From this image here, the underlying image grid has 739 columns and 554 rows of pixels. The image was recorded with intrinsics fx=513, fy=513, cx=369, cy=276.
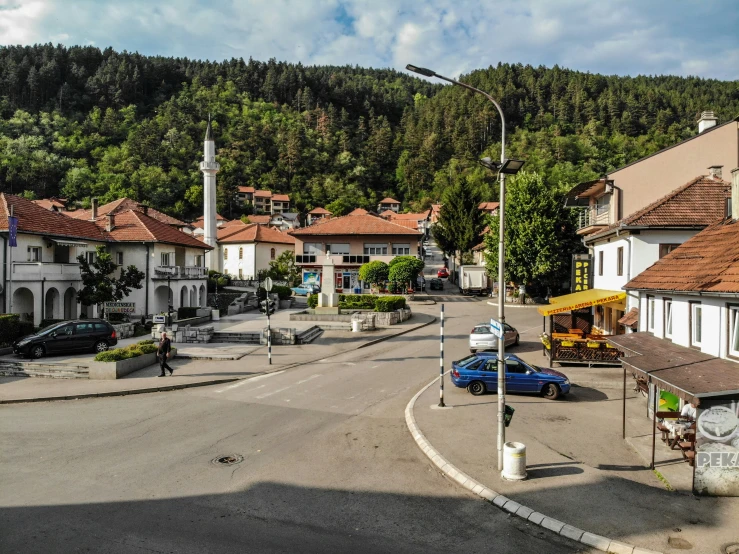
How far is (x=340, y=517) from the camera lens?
26.9ft

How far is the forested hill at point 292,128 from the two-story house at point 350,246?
50059mm

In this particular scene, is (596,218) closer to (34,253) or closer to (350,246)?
(34,253)

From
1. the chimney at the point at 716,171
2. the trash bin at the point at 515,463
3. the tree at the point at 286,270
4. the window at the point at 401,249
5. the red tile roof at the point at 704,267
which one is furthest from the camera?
the tree at the point at 286,270

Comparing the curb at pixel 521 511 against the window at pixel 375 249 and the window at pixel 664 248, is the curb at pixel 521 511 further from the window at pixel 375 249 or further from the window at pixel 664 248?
the window at pixel 375 249

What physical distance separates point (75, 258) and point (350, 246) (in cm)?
3184

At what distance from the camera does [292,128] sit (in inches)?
5625

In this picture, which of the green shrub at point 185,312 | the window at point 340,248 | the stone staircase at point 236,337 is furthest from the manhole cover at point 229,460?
the window at point 340,248

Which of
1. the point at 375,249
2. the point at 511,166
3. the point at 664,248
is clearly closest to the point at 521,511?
the point at 511,166

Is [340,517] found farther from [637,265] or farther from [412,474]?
[637,265]

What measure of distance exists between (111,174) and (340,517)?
117 m

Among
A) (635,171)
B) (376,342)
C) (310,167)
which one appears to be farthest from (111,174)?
(635,171)

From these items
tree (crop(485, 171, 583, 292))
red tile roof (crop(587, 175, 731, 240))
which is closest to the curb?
red tile roof (crop(587, 175, 731, 240))

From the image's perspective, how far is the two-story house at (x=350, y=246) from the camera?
59969 mm

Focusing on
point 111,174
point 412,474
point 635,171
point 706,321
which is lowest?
point 412,474
